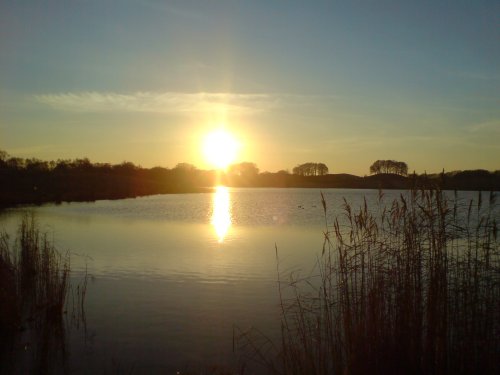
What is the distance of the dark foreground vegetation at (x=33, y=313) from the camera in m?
7.51

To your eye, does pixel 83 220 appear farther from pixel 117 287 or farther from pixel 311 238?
pixel 117 287

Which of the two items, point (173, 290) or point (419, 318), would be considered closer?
point (419, 318)

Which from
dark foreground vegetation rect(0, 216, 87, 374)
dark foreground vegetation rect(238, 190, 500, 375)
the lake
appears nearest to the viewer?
dark foreground vegetation rect(238, 190, 500, 375)

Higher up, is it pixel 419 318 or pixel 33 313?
pixel 419 318

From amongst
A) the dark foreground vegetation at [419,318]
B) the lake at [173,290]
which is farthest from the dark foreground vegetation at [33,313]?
the dark foreground vegetation at [419,318]

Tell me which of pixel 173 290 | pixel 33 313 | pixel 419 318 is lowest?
pixel 173 290

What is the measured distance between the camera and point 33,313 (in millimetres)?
9570

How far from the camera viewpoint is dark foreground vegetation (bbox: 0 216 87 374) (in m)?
7.51

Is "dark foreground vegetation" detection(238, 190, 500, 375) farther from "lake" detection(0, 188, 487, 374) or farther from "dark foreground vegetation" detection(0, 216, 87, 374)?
"dark foreground vegetation" detection(0, 216, 87, 374)

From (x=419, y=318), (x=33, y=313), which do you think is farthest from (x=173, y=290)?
(x=419, y=318)

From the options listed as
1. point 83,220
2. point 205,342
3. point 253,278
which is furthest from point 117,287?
point 83,220

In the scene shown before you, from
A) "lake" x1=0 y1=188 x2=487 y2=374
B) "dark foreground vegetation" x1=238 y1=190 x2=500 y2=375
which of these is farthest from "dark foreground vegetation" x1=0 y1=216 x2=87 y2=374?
"dark foreground vegetation" x1=238 y1=190 x2=500 y2=375

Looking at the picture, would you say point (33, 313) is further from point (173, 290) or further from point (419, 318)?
point (419, 318)

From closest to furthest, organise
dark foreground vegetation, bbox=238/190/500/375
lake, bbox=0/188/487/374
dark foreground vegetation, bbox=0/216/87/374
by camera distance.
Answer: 1. dark foreground vegetation, bbox=238/190/500/375
2. dark foreground vegetation, bbox=0/216/87/374
3. lake, bbox=0/188/487/374
